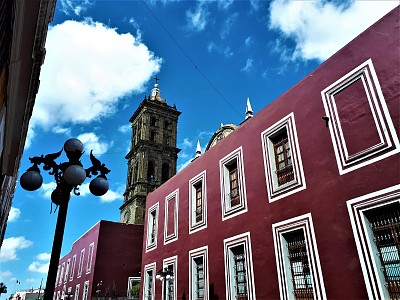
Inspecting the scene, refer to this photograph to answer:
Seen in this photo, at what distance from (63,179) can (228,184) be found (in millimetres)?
7139

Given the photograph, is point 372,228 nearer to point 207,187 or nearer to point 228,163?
point 228,163

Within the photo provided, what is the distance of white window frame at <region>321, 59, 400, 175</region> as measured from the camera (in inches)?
246

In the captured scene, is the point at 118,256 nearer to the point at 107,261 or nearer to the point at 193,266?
the point at 107,261

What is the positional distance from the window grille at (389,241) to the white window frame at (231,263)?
339 cm

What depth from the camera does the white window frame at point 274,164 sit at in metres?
7.95

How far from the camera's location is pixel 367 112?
22.1ft

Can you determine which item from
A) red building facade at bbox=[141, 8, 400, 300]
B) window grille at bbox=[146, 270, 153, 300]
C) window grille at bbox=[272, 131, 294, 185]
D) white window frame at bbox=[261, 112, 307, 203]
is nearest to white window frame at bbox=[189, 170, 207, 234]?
red building facade at bbox=[141, 8, 400, 300]

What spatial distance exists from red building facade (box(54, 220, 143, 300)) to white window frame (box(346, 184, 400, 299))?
1708 cm

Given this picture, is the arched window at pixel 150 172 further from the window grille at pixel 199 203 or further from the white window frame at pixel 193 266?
the white window frame at pixel 193 266

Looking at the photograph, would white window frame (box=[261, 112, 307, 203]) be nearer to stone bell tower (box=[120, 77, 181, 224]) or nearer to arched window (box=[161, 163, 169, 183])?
stone bell tower (box=[120, 77, 181, 224])

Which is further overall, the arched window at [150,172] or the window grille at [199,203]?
the arched window at [150,172]

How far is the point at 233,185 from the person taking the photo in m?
10.5

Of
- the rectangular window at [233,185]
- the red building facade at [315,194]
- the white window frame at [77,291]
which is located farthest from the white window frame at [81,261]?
the rectangular window at [233,185]

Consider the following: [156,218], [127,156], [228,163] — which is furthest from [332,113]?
[127,156]
